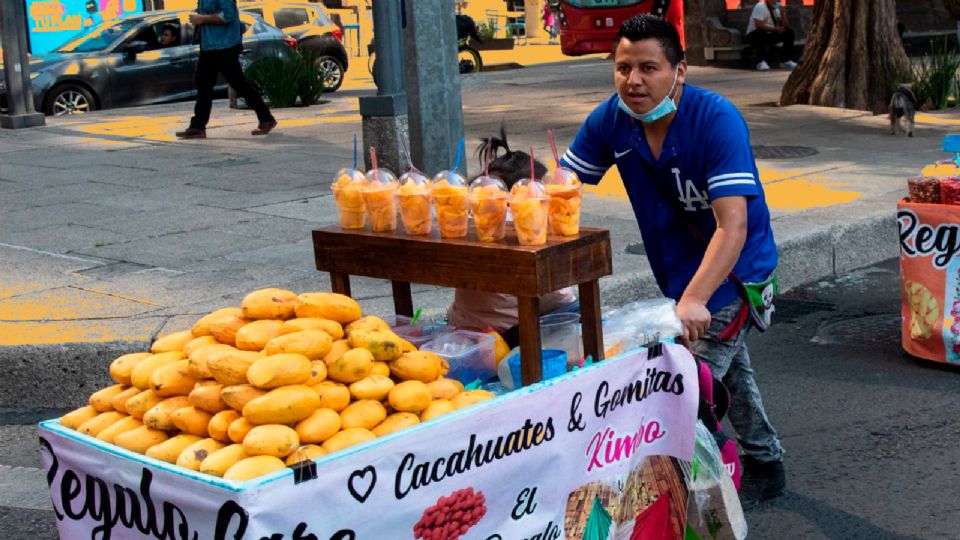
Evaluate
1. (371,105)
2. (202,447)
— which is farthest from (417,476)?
(371,105)

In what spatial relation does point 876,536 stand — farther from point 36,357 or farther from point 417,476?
point 36,357

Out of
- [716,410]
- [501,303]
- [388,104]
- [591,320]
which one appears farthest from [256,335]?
[388,104]

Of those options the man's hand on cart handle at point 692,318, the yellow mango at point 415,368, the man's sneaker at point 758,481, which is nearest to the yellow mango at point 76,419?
the yellow mango at point 415,368

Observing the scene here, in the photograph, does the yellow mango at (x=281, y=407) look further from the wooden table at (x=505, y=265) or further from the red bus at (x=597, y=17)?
the red bus at (x=597, y=17)

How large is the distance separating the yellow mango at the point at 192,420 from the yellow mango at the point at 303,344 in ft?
0.69

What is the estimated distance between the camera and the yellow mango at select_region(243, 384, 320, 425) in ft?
9.11

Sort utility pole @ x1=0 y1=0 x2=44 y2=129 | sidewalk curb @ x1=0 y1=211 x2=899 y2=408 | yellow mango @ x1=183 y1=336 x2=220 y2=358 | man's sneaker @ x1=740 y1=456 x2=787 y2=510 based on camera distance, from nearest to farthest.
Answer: yellow mango @ x1=183 y1=336 x2=220 y2=358
man's sneaker @ x1=740 y1=456 x2=787 y2=510
sidewalk curb @ x1=0 y1=211 x2=899 y2=408
utility pole @ x1=0 y1=0 x2=44 y2=129

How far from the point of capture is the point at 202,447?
281cm

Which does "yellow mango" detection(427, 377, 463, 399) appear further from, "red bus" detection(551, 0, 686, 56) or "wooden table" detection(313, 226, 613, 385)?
"red bus" detection(551, 0, 686, 56)

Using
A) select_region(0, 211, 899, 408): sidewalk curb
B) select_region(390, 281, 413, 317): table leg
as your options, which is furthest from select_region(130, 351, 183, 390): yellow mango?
select_region(0, 211, 899, 408): sidewalk curb

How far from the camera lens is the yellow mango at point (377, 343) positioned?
3.10m

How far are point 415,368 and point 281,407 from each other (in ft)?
1.48

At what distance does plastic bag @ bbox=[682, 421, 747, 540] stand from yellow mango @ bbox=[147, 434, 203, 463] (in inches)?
58.2

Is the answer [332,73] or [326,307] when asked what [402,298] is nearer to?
[326,307]
